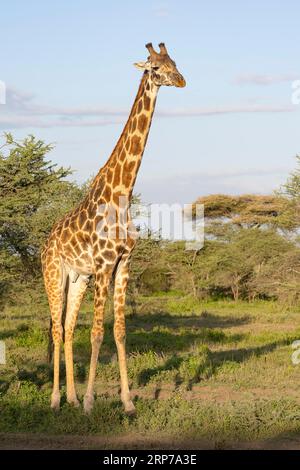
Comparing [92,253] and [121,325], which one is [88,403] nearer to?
[121,325]

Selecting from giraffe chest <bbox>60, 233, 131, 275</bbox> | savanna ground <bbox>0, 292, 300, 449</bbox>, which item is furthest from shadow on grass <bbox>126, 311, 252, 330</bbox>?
giraffe chest <bbox>60, 233, 131, 275</bbox>

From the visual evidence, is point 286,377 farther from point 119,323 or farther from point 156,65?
point 156,65

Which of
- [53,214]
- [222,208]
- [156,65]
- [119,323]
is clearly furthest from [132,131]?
[222,208]

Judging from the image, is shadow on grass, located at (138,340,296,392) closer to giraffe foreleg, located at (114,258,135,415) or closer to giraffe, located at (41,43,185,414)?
giraffe foreleg, located at (114,258,135,415)

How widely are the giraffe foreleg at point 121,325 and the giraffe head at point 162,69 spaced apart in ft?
6.14

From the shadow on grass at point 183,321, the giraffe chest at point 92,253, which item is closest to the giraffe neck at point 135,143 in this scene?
the giraffe chest at point 92,253

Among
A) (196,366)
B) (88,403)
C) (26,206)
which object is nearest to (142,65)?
(88,403)

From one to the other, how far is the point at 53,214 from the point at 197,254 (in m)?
16.2

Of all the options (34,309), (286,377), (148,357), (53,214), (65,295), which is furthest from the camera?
(34,309)

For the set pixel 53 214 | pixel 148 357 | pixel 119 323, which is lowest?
pixel 148 357

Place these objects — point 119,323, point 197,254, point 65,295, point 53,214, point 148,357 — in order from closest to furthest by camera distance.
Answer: point 119,323 → point 65,295 → point 148,357 → point 53,214 → point 197,254

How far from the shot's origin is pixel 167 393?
29.2 feet

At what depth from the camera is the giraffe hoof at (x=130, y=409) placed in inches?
302

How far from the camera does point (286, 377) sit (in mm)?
9891
